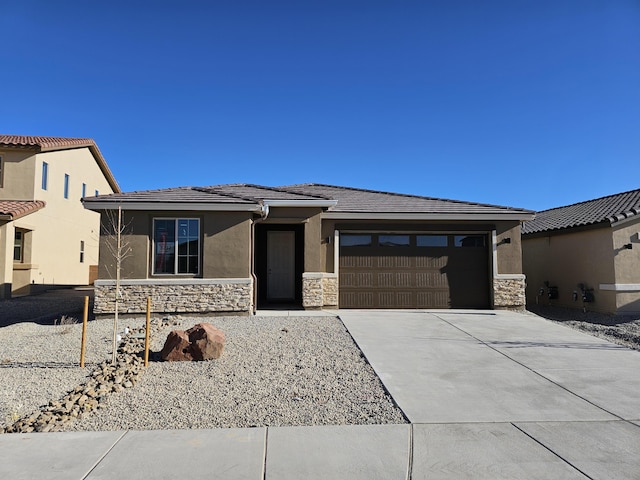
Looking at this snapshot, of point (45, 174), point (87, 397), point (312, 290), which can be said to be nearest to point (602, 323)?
point (312, 290)

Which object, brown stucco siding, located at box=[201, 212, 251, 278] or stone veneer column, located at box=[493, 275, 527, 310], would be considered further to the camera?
stone veneer column, located at box=[493, 275, 527, 310]

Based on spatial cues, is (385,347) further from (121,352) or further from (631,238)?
(631,238)

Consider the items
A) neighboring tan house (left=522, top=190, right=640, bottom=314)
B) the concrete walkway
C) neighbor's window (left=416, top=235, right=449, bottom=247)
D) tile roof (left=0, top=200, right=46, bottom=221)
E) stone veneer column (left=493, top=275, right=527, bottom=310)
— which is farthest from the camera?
tile roof (left=0, top=200, right=46, bottom=221)

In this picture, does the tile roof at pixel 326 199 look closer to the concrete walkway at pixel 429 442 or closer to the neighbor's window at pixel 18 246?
the concrete walkway at pixel 429 442

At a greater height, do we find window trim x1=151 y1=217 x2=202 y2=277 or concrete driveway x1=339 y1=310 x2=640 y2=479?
window trim x1=151 y1=217 x2=202 y2=277

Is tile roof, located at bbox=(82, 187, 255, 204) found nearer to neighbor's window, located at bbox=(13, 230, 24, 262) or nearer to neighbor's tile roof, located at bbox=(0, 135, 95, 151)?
neighbor's window, located at bbox=(13, 230, 24, 262)

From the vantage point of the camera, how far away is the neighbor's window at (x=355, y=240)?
14.0 m

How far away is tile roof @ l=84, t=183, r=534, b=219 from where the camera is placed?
11961 mm

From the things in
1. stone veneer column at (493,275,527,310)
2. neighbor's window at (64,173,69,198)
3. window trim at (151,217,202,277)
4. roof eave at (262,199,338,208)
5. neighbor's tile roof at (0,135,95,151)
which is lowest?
stone veneer column at (493,275,527,310)

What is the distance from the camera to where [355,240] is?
1405cm

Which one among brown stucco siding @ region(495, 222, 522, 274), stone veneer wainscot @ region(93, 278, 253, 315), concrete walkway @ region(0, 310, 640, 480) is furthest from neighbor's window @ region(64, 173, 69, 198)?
concrete walkway @ region(0, 310, 640, 480)

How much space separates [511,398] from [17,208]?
18173mm

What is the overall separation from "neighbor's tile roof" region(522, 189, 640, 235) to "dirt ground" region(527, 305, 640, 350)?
2.73 metres

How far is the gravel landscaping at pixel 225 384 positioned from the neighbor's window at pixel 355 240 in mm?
4559
